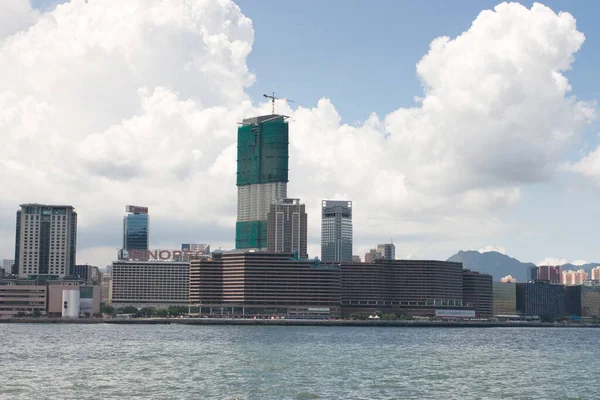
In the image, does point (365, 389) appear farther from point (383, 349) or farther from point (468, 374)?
point (383, 349)

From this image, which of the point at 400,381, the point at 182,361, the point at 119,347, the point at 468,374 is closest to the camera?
the point at 400,381

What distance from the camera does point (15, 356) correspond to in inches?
5364

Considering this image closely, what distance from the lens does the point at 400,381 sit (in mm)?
104500

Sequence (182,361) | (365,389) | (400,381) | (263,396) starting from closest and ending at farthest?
(263,396) < (365,389) < (400,381) < (182,361)

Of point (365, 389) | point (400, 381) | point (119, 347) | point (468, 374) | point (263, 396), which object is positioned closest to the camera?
point (263, 396)

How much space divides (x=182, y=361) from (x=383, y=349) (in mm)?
53017

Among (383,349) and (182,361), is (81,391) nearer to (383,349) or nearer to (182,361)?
(182,361)

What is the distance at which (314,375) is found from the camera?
108938mm

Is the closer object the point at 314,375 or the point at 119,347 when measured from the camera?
the point at 314,375

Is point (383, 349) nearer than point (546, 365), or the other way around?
point (546, 365)

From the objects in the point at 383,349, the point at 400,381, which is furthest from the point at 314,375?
the point at 383,349

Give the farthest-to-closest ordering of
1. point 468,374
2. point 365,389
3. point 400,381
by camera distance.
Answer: point 468,374 → point 400,381 → point 365,389

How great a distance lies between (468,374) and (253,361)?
32201 millimetres

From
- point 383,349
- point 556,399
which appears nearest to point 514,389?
point 556,399
